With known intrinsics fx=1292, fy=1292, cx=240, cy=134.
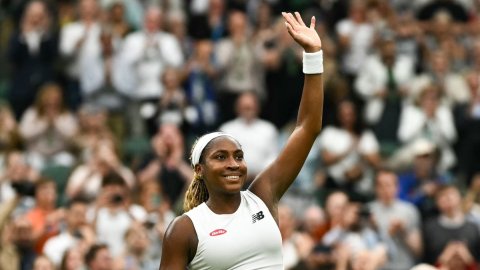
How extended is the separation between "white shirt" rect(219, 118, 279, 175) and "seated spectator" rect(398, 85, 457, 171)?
1579mm

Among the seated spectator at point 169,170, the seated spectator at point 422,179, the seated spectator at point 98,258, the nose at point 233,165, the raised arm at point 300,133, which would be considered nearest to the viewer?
the nose at point 233,165

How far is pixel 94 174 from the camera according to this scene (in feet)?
43.7

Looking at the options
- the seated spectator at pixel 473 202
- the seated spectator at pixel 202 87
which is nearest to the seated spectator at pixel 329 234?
the seated spectator at pixel 473 202

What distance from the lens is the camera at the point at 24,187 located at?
11.4 meters

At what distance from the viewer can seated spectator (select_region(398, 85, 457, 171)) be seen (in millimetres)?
14828

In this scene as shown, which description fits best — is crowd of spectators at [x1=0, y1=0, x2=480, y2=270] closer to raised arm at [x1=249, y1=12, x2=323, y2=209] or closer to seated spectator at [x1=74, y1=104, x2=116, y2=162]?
seated spectator at [x1=74, y1=104, x2=116, y2=162]

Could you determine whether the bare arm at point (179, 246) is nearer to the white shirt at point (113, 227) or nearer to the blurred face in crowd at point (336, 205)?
the white shirt at point (113, 227)

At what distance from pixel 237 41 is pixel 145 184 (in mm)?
3045

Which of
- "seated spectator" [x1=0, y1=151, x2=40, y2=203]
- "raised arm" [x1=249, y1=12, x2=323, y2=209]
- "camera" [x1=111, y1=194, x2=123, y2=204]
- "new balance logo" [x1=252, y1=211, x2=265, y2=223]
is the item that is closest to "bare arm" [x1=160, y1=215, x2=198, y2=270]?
"new balance logo" [x1=252, y1=211, x2=265, y2=223]

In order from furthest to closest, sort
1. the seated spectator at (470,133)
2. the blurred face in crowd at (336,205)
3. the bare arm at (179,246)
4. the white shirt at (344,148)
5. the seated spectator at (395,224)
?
the seated spectator at (470,133) → the white shirt at (344,148) → the blurred face in crowd at (336,205) → the seated spectator at (395,224) → the bare arm at (179,246)

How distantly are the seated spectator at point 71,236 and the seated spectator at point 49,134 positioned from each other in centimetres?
252

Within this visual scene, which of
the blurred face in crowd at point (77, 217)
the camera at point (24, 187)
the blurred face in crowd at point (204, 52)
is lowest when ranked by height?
the blurred face in crowd at point (77, 217)

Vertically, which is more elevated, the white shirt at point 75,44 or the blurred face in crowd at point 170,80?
the white shirt at point 75,44

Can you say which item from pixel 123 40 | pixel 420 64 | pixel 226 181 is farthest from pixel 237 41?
pixel 226 181
